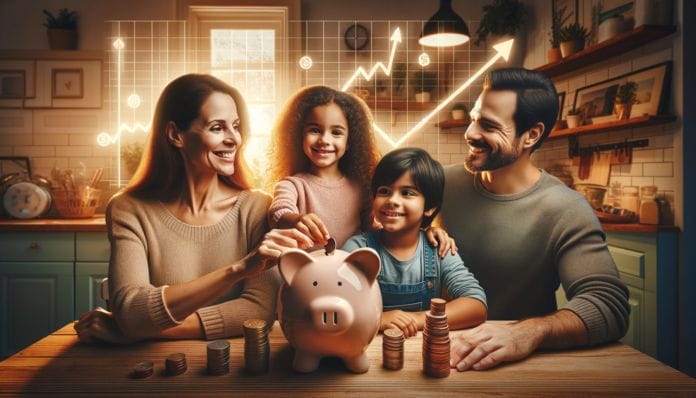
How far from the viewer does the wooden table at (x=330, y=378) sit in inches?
31.3

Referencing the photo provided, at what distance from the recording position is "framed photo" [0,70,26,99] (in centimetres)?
344

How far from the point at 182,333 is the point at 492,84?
1.09 metres

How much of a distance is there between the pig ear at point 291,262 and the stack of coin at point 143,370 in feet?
1.08

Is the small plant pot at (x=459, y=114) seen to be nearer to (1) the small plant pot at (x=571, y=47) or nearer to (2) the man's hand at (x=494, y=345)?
(1) the small plant pot at (x=571, y=47)

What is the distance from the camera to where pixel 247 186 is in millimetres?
1324

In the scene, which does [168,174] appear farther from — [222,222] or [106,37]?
[106,37]

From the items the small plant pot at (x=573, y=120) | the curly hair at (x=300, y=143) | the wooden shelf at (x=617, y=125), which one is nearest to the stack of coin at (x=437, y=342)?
the curly hair at (x=300, y=143)

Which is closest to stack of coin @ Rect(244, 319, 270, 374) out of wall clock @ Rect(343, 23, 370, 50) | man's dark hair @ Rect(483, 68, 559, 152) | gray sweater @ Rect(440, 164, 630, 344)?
gray sweater @ Rect(440, 164, 630, 344)

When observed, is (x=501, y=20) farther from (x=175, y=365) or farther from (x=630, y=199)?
(x=175, y=365)

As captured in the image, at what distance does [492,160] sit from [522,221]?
231 millimetres

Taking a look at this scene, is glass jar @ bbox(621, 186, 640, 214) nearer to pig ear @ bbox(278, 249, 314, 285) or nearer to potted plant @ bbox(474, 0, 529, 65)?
potted plant @ bbox(474, 0, 529, 65)

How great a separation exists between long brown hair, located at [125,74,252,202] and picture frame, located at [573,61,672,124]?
2.35 m

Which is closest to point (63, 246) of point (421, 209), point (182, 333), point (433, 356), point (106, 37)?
point (106, 37)

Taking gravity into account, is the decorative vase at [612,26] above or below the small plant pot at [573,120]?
above
